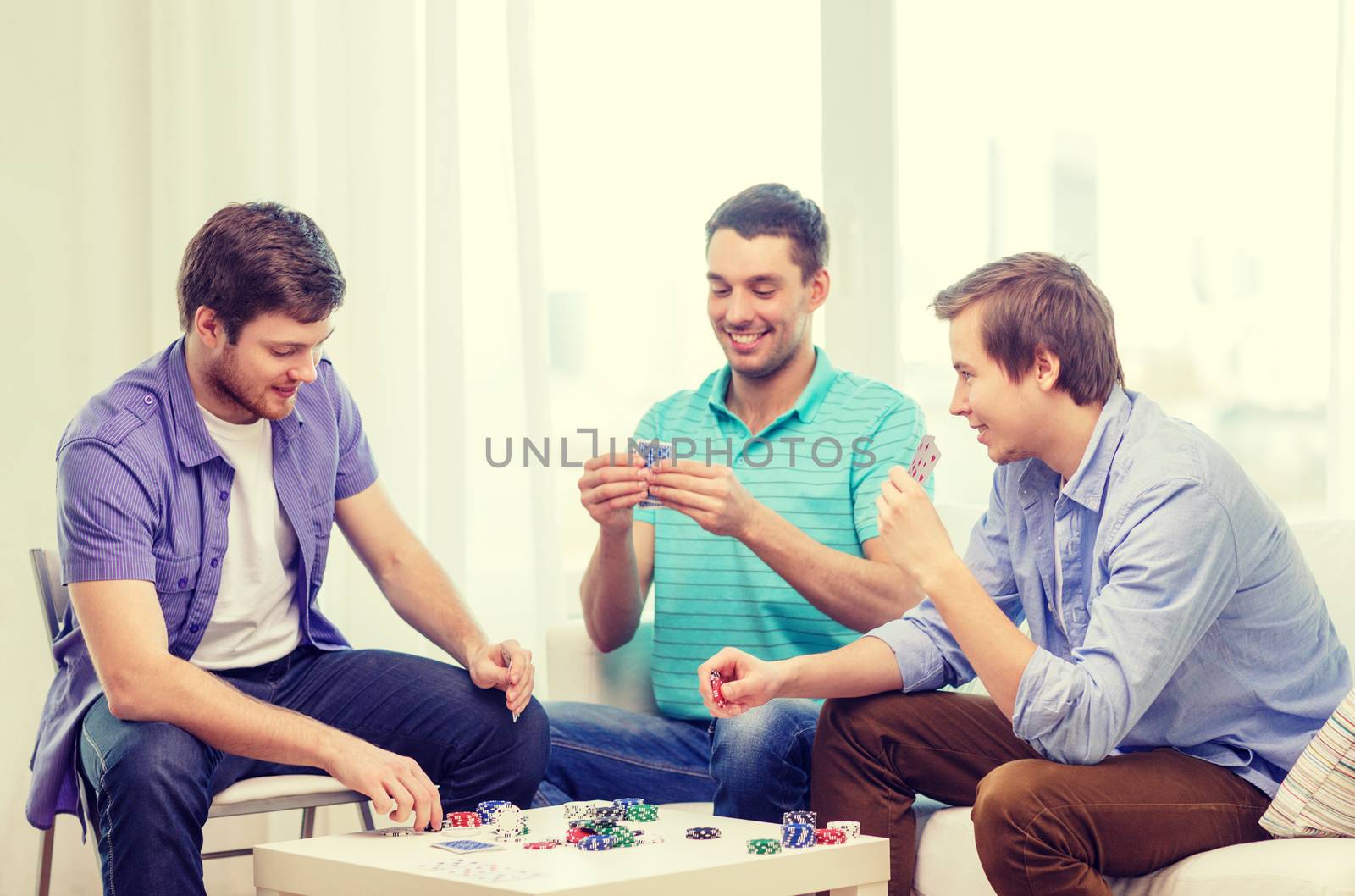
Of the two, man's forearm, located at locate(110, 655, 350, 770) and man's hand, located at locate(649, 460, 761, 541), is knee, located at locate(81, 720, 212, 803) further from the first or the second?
man's hand, located at locate(649, 460, 761, 541)

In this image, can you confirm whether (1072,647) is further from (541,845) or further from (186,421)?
(186,421)

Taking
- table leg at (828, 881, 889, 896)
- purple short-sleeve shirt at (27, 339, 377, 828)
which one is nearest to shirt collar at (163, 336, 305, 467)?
purple short-sleeve shirt at (27, 339, 377, 828)

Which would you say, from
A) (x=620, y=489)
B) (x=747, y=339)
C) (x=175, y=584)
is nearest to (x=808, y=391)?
(x=747, y=339)

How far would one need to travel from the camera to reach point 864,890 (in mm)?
1756

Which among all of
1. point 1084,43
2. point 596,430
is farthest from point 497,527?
point 1084,43

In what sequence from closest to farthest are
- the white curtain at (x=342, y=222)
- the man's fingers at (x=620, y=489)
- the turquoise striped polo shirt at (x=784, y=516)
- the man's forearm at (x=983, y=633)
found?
the man's forearm at (x=983, y=633)
the man's fingers at (x=620, y=489)
the turquoise striped polo shirt at (x=784, y=516)
the white curtain at (x=342, y=222)

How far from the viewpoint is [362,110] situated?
3.50 meters

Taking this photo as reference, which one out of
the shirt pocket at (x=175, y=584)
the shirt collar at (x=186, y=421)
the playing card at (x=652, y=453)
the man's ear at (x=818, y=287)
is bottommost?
the shirt pocket at (x=175, y=584)

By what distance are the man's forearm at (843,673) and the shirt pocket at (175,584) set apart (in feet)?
3.08

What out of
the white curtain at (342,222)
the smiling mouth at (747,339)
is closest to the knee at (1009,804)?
the smiling mouth at (747,339)

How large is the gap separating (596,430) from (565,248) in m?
0.46

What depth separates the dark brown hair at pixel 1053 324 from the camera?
1.94m

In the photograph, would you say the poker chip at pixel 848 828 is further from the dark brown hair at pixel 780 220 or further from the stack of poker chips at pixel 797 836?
the dark brown hair at pixel 780 220

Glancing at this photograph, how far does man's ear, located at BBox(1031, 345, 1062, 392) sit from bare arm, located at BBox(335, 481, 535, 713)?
0.94 m
